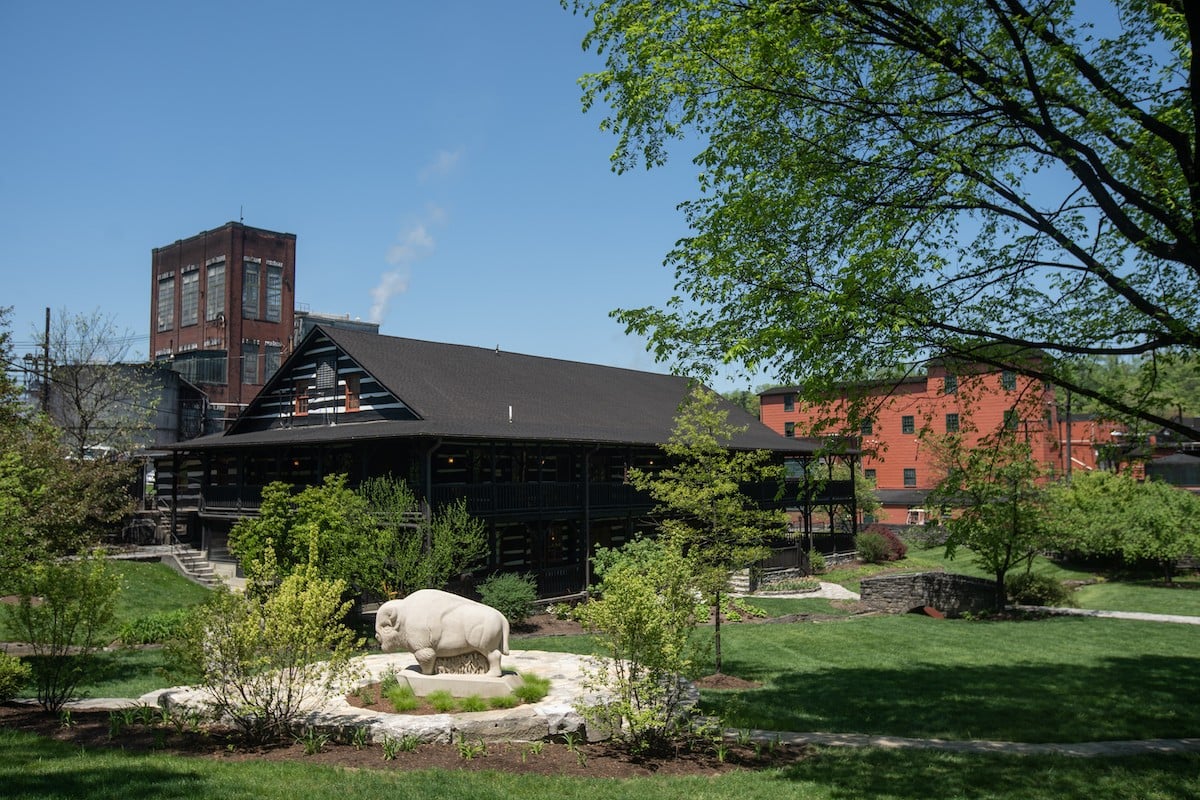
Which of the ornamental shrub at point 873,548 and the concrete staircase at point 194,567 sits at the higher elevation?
the concrete staircase at point 194,567

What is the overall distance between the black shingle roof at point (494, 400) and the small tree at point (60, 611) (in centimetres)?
1196

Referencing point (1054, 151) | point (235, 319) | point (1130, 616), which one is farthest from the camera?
point (235, 319)

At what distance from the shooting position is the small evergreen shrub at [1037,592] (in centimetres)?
2934

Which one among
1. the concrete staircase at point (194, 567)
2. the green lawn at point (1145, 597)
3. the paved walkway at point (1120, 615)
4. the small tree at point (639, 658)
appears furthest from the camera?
the concrete staircase at point (194, 567)

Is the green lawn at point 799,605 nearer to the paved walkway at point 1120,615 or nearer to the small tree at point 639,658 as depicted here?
the paved walkway at point 1120,615

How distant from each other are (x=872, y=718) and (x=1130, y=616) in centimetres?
1835

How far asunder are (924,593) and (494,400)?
16.2m

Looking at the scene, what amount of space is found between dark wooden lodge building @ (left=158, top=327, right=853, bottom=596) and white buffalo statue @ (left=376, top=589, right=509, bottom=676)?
36.8ft

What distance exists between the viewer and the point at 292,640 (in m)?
10.5

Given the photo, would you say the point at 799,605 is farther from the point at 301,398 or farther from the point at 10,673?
the point at 10,673

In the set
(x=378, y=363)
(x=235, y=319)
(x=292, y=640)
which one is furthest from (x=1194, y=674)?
(x=235, y=319)

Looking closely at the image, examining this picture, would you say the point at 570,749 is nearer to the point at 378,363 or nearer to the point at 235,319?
the point at 378,363

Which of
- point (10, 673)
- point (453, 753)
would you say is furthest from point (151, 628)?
point (453, 753)

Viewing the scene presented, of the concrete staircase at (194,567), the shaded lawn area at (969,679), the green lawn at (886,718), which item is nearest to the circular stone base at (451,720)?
the green lawn at (886,718)
